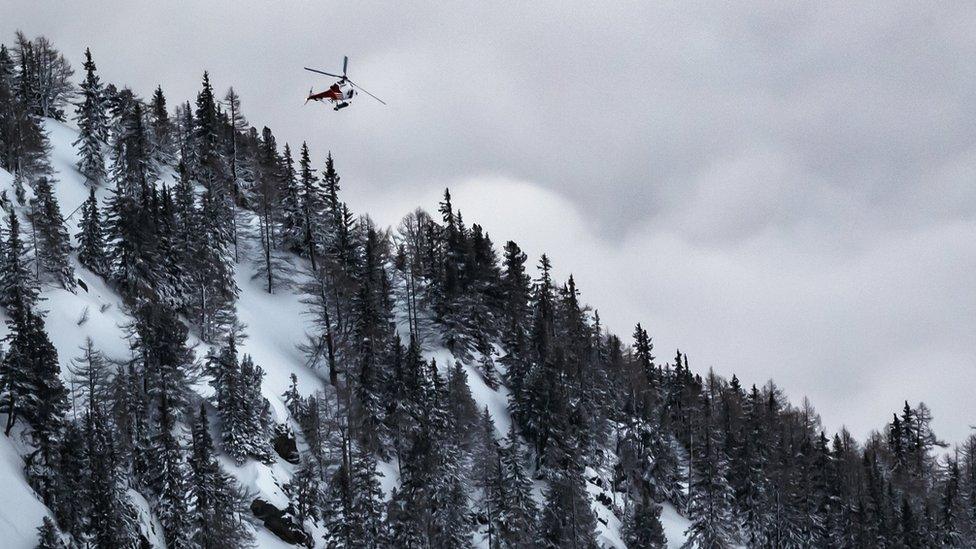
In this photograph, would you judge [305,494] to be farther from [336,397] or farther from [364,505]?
[336,397]

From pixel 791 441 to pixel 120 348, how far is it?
73.7 metres

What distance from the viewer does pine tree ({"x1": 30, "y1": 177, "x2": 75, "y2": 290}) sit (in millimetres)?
66750

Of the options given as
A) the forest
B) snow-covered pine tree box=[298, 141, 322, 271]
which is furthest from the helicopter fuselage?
snow-covered pine tree box=[298, 141, 322, 271]

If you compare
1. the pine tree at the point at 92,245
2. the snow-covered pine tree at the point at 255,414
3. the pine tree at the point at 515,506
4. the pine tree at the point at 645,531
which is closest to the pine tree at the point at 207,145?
the pine tree at the point at 92,245

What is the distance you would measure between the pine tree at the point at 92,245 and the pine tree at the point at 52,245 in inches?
129

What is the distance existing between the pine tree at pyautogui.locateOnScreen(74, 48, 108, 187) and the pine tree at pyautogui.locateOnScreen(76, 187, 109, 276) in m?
18.8

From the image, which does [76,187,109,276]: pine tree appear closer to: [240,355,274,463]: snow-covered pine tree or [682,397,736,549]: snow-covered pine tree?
[240,355,274,463]: snow-covered pine tree

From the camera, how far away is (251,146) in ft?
385

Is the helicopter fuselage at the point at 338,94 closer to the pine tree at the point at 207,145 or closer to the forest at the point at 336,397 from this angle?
the forest at the point at 336,397

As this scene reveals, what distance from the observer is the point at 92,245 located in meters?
73.8

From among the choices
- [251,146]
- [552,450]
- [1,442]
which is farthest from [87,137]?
[552,450]

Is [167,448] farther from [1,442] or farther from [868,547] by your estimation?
[868,547]

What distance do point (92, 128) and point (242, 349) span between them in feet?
119

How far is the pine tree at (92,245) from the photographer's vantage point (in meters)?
73.5
